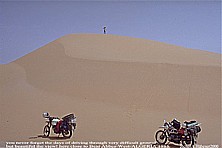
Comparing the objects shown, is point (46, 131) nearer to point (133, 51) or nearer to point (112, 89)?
point (112, 89)

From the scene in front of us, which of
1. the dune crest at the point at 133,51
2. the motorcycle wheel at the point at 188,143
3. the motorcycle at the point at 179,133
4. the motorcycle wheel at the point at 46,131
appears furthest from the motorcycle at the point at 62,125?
the motorcycle wheel at the point at 188,143

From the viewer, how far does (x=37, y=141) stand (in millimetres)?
4234

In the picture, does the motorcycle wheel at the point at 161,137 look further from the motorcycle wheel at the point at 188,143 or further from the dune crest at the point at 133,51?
the dune crest at the point at 133,51

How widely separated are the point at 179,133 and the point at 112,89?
1.12 meters

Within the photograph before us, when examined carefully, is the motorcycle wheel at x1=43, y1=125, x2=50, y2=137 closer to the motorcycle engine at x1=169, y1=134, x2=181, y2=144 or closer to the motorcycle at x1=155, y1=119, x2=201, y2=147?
the motorcycle at x1=155, y1=119, x2=201, y2=147

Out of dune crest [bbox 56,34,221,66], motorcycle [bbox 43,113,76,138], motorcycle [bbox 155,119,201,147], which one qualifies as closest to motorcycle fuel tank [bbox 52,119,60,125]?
motorcycle [bbox 43,113,76,138]

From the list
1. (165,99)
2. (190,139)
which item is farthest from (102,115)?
(190,139)

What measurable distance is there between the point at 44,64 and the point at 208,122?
2359mm

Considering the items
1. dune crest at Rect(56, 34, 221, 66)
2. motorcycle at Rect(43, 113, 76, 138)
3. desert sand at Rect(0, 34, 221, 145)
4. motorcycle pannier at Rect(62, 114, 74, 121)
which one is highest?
dune crest at Rect(56, 34, 221, 66)

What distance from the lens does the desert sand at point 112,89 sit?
14.3ft

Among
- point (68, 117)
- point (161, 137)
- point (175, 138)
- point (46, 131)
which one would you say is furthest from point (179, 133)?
point (46, 131)

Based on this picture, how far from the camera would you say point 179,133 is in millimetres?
4188

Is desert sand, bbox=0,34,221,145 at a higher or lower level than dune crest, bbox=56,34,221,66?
lower

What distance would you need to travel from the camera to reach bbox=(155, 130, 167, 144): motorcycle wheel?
13.9ft
